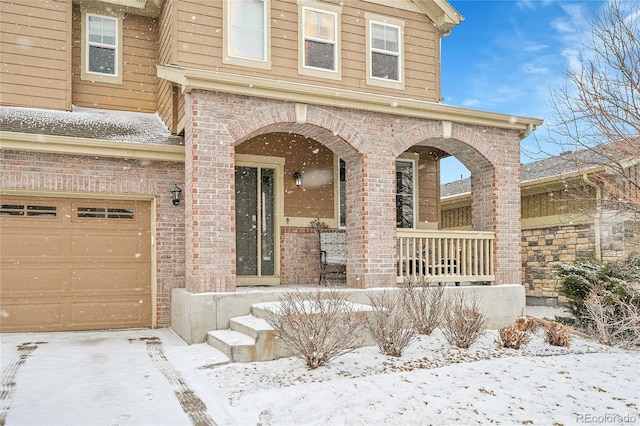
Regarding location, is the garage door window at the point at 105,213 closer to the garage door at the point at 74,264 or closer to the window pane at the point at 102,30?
the garage door at the point at 74,264

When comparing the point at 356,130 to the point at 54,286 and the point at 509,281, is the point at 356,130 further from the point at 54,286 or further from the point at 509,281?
the point at 54,286

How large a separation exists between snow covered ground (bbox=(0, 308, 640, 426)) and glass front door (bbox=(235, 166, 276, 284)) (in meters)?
3.02

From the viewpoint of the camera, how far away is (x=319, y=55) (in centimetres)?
1014

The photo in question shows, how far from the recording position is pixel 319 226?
403 inches

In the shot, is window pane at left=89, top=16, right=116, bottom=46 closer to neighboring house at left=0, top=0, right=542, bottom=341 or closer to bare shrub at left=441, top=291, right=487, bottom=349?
neighboring house at left=0, top=0, right=542, bottom=341

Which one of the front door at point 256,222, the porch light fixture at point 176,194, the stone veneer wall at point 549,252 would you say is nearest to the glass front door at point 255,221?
the front door at point 256,222

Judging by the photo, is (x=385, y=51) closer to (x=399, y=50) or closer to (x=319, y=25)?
(x=399, y=50)

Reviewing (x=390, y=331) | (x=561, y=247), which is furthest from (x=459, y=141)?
(x=561, y=247)

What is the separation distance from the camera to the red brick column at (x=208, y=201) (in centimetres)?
736

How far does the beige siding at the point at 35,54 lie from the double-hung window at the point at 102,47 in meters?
0.47

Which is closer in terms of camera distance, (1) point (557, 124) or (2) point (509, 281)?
(1) point (557, 124)

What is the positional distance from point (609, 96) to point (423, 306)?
3.86 m

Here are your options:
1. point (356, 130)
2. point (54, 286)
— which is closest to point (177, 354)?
point (54, 286)

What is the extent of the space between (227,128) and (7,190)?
352 centimetres
